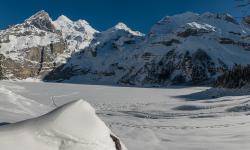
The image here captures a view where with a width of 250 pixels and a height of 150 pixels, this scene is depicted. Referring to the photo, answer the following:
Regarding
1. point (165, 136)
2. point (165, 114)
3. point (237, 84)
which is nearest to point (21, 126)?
point (165, 136)

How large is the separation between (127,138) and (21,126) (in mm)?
5696

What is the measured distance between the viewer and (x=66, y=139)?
5539mm

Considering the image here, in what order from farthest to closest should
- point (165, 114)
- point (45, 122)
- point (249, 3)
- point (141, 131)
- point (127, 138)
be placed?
point (165, 114) → point (249, 3) → point (141, 131) → point (127, 138) → point (45, 122)

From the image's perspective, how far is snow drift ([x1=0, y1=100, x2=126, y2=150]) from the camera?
514 cm

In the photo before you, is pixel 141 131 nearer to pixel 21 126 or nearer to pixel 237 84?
pixel 21 126

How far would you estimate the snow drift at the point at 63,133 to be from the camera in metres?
5.14

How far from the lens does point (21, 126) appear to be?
17.7 feet

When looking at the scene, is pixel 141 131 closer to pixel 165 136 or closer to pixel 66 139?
pixel 165 136

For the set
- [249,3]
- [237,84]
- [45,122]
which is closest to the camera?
[45,122]

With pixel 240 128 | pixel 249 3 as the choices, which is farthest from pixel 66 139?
pixel 249 3

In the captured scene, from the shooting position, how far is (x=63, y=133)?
18.3 ft

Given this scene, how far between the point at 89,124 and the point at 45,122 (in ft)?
1.91

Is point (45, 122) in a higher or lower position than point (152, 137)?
higher

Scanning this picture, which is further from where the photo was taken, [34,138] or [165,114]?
[165,114]
